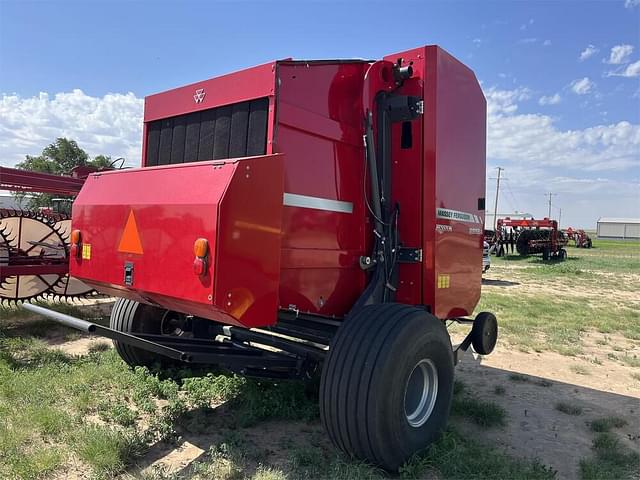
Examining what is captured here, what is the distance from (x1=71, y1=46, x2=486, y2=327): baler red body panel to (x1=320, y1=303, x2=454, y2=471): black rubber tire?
1.61 feet

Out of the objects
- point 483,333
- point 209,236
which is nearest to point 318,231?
point 209,236

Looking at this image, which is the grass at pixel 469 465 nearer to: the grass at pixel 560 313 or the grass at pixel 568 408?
the grass at pixel 568 408

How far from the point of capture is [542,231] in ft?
91.0

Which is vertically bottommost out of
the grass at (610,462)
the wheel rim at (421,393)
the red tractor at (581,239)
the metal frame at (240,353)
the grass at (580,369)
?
the grass at (610,462)

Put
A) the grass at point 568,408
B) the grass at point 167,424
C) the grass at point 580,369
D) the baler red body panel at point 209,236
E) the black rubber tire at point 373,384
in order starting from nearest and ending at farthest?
the baler red body panel at point 209,236
the black rubber tire at point 373,384
the grass at point 167,424
the grass at point 568,408
the grass at point 580,369

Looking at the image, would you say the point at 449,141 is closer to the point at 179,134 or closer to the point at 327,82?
the point at 327,82

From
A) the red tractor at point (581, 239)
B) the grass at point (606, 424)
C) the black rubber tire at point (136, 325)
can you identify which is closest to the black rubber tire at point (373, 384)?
the grass at point (606, 424)

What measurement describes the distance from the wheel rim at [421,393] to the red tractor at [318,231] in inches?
0.5

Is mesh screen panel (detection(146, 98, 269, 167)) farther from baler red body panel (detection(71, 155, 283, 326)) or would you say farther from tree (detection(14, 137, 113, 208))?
tree (detection(14, 137, 113, 208))

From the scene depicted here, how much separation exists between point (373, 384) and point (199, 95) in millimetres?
2401

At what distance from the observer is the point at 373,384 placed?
10.00 feet

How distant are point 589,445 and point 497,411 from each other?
73 cm

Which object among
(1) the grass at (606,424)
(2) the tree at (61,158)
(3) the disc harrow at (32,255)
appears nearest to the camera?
(1) the grass at (606,424)

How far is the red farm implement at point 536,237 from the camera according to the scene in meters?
27.3
